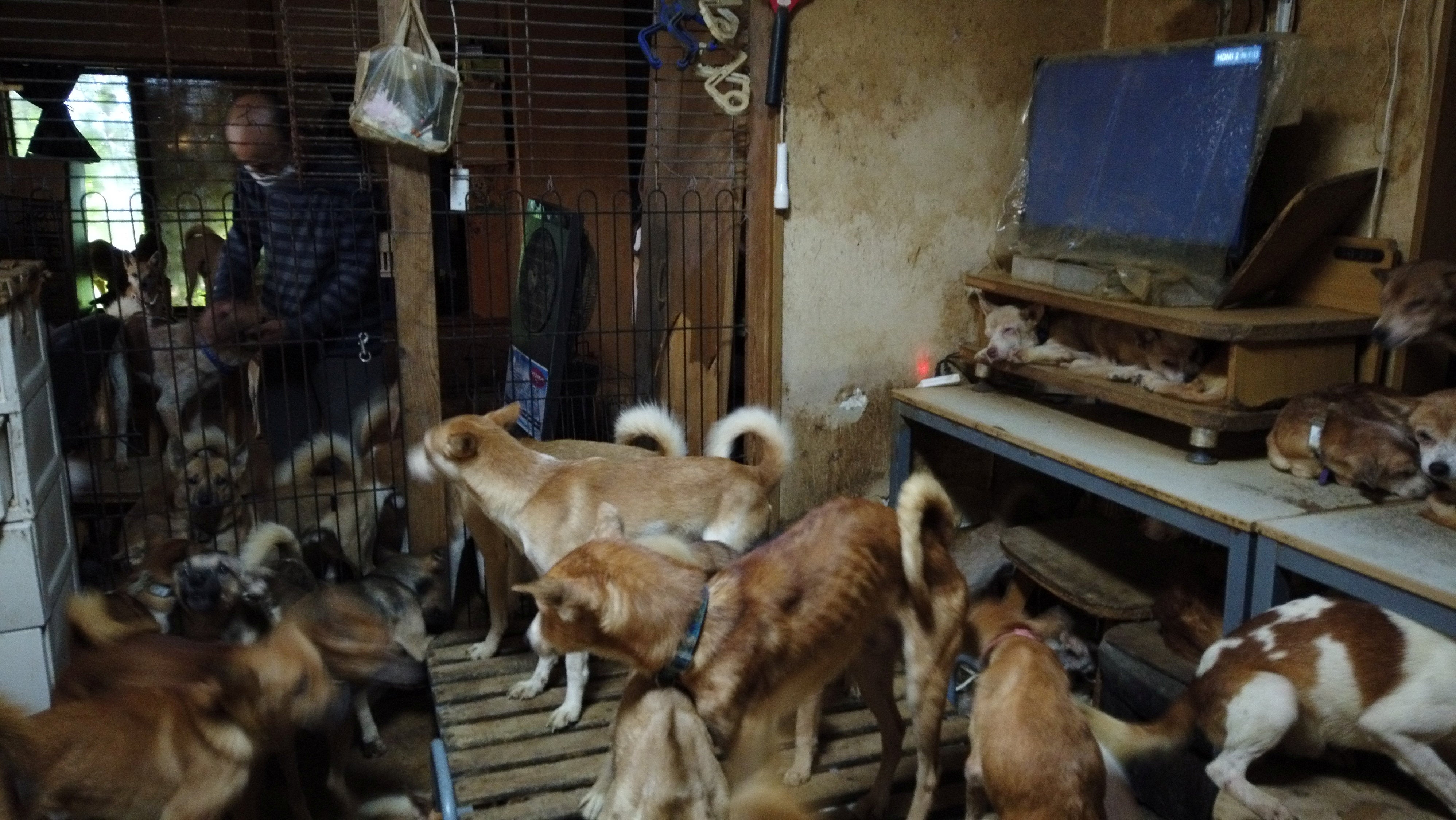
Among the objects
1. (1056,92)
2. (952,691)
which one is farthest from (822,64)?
(952,691)

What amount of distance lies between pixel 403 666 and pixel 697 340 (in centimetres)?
205

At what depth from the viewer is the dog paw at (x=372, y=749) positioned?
3.73 meters

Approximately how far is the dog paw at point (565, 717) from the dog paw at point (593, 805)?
482mm

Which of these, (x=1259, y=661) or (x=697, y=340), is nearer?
(x=1259, y=661)

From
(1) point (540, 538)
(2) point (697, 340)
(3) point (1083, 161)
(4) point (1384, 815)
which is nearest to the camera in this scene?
(4) point (1384, 815)

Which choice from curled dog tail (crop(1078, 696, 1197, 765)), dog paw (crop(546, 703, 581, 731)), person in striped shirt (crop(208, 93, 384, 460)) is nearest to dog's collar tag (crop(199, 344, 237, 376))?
person in striped shirt (crop(208, 93, 384, 460))

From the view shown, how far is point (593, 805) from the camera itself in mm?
2883

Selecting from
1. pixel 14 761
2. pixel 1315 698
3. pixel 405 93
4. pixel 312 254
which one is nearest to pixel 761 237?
pixel 405 93

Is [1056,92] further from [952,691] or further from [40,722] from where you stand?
[40,722]

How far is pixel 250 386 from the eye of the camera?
16.8 feet

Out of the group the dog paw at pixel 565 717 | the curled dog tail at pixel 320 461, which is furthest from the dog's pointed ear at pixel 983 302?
the curled dog tail at pixel 320 461

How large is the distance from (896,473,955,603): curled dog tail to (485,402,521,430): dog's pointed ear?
150 centimetres

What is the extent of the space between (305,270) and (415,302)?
1.76ft

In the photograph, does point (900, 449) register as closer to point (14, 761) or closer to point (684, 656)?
point (684, 656)
